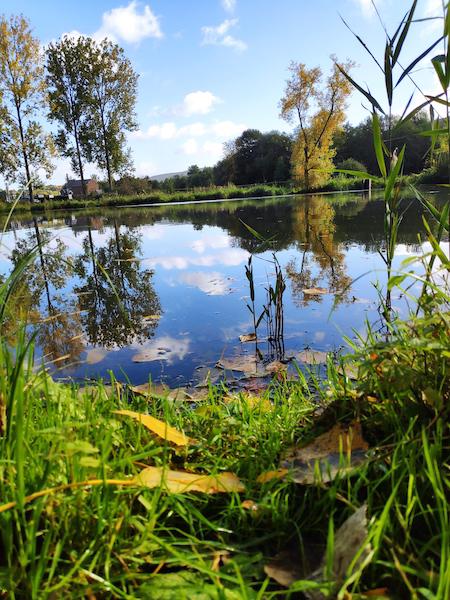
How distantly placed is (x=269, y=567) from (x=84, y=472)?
0.36 meters

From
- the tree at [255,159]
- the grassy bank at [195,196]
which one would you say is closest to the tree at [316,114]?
the grassy bank at [195,196]

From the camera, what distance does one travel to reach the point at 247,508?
803 millimetres

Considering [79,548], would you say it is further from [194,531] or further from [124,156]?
[124,156]

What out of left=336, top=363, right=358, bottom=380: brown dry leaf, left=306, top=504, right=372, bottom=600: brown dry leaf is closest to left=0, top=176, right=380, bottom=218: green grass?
left=336, top=363, right=358, bottom=380: brown dry leaf

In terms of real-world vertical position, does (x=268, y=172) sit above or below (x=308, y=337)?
above

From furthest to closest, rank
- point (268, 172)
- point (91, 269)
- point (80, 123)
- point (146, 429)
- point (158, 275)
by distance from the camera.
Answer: point (268, 172)
point (80, 123)
point (91, 269)
point (158, 275)
point (146, 429)

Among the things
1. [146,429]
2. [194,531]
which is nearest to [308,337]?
[146,429]

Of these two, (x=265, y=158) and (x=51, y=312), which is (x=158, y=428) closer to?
(x=51, y=312)

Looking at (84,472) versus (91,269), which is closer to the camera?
(84,472)

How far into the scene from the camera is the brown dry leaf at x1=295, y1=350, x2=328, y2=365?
212cm

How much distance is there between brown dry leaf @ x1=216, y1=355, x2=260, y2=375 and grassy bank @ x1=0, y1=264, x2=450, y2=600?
1.08 meters

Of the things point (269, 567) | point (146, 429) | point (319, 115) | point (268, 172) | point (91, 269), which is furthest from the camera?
point (268, 172)

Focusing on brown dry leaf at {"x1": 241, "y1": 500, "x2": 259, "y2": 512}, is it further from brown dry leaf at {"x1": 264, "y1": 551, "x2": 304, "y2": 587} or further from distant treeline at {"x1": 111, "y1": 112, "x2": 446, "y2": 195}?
distant treeline at {"x1": 111, "y1": 112, "x2": 446, "y2": 195}

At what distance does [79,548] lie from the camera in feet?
2.25
